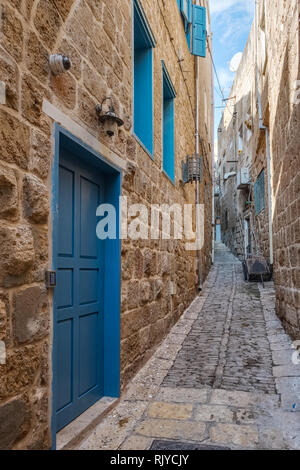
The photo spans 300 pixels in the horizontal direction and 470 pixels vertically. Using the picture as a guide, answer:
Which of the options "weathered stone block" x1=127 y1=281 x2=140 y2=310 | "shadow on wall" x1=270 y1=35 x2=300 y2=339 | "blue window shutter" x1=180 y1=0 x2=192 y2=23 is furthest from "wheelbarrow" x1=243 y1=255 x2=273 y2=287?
"weathered stone block" x1=127 y1=281 x2=140 y2=310

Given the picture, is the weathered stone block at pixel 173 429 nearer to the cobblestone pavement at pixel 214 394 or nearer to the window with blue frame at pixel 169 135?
the cobblestone pavement at pixel 214 394

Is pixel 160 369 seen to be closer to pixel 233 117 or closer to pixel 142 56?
pixel 142 56

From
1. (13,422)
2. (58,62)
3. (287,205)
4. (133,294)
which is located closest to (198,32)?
(287,205)

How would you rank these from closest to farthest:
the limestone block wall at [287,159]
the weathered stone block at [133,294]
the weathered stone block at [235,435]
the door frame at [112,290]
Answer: the weathered stone block at [235,435]
the door frame at [112,290]
the weathered stone block at [133,294]
the limestone block wall at [287,159]

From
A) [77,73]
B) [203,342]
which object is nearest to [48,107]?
[77,73]

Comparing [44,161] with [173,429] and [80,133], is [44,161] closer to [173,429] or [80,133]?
[80,133]

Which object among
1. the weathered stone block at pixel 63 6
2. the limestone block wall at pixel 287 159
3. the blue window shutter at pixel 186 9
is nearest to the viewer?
the weathered stone block at pixel 63 6

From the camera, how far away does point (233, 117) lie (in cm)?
1648

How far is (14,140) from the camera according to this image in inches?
66.4

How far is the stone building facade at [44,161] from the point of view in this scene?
163cm

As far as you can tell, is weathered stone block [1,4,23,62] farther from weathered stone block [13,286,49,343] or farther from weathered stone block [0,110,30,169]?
weathered stone block [13,286,49,343]

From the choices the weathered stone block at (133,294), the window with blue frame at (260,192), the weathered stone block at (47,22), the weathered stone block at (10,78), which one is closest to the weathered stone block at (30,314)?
the weathered stone block at (10,78)

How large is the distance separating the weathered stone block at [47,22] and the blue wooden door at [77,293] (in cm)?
71

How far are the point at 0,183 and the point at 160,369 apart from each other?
2845mm
